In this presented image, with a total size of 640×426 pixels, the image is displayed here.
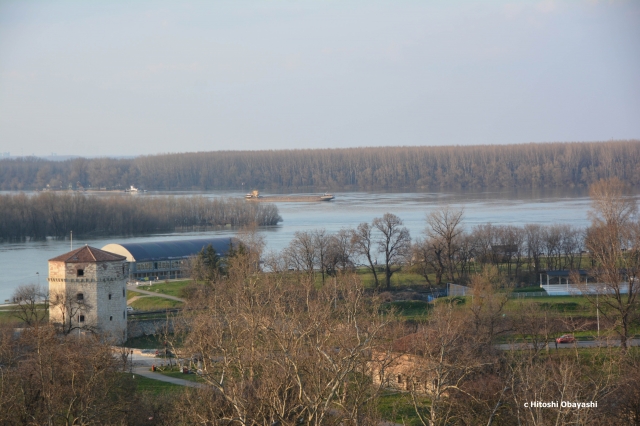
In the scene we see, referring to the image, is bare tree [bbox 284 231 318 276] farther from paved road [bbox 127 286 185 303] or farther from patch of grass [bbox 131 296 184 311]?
patch of grass [bbox 131 296 184 311]

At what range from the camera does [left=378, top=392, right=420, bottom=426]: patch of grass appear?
45.1 ft

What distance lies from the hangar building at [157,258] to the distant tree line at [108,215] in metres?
18.5

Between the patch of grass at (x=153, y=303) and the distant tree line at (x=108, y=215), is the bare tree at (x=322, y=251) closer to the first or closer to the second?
the patch of grass at (x=153, y=303)

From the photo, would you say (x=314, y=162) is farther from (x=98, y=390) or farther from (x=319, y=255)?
(x=98, y=390)

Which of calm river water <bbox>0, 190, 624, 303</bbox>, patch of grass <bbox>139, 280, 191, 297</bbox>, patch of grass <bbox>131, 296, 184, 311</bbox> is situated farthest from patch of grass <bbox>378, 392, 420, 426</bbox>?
calm river water <bbox>0, 190, 624, 303</bbox>

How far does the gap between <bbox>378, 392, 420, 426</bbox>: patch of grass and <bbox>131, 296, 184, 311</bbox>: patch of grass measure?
12.9 metres

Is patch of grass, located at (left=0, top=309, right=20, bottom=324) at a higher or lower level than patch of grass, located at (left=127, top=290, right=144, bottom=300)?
higher

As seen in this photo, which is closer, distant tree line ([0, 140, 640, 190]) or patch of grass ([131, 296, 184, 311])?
patch of grass ([131, 296, 184, 311])

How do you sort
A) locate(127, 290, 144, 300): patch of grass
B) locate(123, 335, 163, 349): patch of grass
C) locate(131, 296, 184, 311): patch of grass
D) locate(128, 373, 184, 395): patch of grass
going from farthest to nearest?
locate(127, 290, 144, 300): patch of grass
locate(131, 296, 184, 311): patch of grass
locate(123, 335, 163, 349): patch of grass
locate(128, 373, 184, 395): patch of grass

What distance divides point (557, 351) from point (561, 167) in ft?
294

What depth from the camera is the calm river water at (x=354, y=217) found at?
39281mm

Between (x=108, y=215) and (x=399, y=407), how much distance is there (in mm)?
45477

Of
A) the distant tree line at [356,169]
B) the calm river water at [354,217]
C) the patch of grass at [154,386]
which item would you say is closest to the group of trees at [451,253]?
the calm river water at [354,217]

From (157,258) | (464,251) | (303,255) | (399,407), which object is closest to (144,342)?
(303,255)
